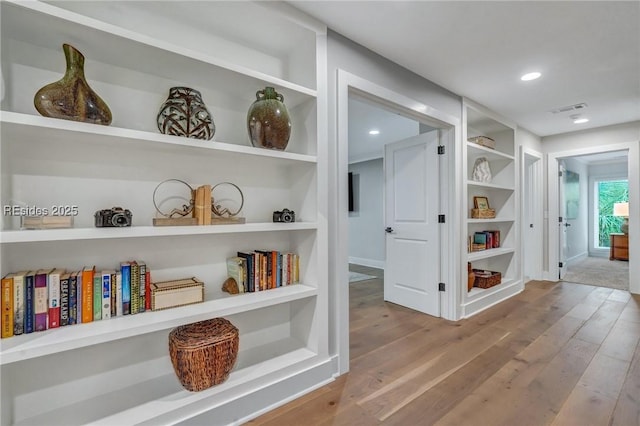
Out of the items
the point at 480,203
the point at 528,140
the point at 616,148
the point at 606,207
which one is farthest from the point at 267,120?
the point at 606,207

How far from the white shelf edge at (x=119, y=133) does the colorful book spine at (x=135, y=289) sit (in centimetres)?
62

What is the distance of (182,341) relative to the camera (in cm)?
145

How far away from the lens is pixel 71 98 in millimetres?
1222

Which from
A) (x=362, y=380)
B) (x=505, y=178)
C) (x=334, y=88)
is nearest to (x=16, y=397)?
(x=362, y=380)

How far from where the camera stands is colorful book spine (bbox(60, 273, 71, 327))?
128 cm

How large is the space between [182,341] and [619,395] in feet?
8.27

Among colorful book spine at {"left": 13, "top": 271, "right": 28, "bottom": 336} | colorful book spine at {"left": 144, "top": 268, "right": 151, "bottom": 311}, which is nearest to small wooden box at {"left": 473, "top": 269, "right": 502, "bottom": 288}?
colorful book spine at {"left": 144, "top": 268, "right": 151, "bottom": 311}

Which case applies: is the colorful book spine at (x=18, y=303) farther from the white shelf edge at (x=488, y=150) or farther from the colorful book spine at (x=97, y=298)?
the white shelf edge at (x=488, y=150)

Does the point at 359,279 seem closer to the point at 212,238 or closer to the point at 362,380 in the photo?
the point at 362,380

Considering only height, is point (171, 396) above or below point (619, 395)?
above

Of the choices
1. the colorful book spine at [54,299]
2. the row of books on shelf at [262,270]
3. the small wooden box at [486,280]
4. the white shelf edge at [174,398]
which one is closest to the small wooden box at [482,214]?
the small wooden box at [486,280]

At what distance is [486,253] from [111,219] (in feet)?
12.0

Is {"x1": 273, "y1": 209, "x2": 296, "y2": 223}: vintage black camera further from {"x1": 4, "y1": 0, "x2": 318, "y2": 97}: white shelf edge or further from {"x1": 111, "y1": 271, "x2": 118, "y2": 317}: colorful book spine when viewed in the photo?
{"x1": 111, "y1": 271, "x2": 118, "y2": 317}: colorful book spine

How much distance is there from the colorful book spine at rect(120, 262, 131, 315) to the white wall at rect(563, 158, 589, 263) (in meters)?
7.75
